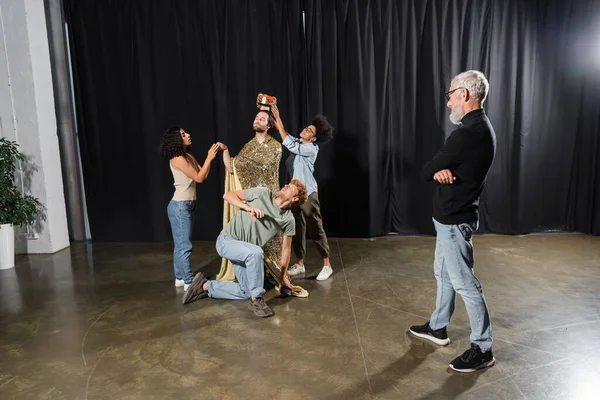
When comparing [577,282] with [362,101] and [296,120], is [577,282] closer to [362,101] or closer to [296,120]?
[362,101]

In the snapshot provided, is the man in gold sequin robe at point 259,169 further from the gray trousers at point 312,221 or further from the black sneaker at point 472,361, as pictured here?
the black sneaker at point 472,361

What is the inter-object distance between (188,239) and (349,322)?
→ 1.54 meters

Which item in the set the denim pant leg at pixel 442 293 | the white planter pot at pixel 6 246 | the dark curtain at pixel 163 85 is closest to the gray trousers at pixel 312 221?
the denim pant leg at pixel 442 293

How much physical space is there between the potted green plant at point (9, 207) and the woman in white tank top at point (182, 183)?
1938 mm

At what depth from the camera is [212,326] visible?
11.2 feet

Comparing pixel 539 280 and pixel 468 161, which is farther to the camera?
pixel 539 280

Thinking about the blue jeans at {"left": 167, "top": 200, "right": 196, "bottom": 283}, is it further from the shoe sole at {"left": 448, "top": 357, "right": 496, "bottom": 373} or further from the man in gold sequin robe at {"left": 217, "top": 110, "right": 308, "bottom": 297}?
the shoe sole at {"left": 448, "top": 357, "right": 496, "bottom": 373}

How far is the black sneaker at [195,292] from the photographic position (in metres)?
3.82

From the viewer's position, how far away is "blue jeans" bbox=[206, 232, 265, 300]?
3.54 m

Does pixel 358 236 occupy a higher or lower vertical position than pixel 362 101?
lower

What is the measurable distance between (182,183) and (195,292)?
890mm

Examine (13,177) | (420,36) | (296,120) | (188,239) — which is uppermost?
(420,36)

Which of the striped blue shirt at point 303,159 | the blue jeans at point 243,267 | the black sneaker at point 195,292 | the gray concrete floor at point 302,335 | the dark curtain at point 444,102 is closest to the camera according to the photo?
the gray concrete floor at point 302,335

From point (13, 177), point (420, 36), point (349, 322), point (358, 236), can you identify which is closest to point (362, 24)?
point (420, 36)
